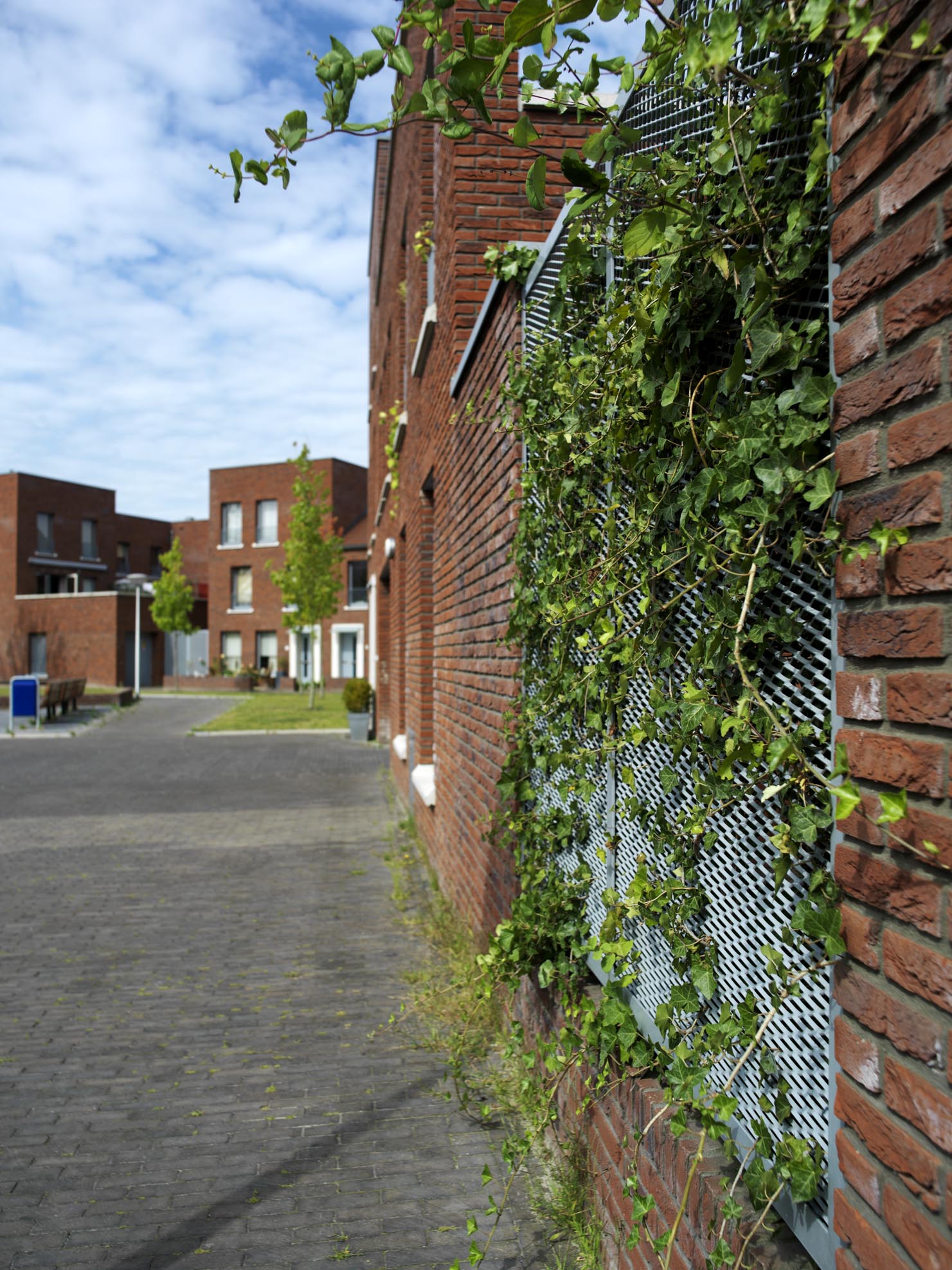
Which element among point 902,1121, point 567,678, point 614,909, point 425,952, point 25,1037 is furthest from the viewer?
point 425,952

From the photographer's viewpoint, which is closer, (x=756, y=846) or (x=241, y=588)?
(x=756, y=846)

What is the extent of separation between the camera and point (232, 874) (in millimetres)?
8750

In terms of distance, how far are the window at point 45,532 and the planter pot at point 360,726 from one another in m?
35.5

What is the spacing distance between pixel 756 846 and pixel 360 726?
20124 mm

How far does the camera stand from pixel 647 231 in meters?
1.81

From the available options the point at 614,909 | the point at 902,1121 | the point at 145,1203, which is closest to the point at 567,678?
the point at 614,909

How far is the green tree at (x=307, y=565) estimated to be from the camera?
32.2 meters

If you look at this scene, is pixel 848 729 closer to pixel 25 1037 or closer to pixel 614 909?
pixel 614 909

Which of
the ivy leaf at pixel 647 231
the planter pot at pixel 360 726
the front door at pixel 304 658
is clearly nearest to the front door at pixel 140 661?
the front door at pixel 304 658

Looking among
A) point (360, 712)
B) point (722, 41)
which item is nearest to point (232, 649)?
point (360, 712)

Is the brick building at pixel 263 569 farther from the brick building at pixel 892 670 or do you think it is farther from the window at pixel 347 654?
the brick building at pixel 892 670

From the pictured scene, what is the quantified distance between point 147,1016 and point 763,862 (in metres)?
4.25

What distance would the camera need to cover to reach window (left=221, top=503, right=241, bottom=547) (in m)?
50.8

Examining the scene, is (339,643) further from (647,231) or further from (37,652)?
(647,231)
